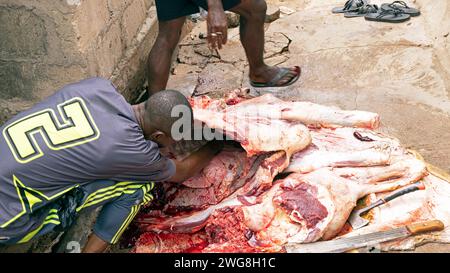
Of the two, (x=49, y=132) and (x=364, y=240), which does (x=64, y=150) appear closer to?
(x=49, y=132)

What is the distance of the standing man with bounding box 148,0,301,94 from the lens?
3545 millimetres

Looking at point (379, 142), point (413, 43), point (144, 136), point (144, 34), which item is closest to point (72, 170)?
point (144, 136)

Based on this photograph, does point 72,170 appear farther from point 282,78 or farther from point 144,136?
point 282,78

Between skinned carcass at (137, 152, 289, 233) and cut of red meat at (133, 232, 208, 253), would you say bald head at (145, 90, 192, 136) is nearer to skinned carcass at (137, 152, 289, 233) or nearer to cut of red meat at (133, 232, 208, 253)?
skinned carcass at (137, 152, 289, 233)

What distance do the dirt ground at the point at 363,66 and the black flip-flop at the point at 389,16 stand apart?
0.06 metres

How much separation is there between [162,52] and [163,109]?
1388 millimetres

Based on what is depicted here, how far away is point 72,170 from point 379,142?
1.85 metres

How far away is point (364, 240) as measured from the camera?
2793mm

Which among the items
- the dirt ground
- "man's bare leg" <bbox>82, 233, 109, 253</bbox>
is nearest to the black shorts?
the dirt ground

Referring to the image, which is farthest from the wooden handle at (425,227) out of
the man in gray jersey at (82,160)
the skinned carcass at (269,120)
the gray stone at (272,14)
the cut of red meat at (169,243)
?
the gray stone at (272,14)

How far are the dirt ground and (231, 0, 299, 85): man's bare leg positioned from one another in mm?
126

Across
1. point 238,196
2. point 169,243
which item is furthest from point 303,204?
point 169,243

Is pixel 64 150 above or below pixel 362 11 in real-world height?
above

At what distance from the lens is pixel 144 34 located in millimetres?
4488
